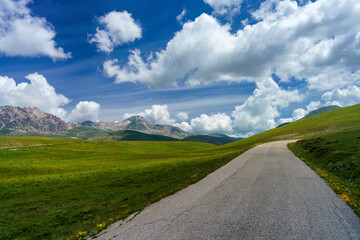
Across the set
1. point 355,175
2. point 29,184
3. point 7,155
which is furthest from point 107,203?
point 7,155

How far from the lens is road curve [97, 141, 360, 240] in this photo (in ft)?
24.0

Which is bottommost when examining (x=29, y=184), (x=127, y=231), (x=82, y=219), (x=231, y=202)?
(x=29, y=184)

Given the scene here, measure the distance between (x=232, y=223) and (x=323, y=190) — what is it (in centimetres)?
849

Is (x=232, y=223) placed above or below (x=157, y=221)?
above

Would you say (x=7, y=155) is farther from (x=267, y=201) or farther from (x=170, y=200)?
(x=267, y=201)

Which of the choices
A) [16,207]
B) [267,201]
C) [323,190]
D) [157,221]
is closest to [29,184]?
[16,207]

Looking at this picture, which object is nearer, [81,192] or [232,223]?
[232,223]

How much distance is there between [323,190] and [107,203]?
17735 mm

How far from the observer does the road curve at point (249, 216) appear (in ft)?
24.0

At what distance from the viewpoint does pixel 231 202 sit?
35.5 ft

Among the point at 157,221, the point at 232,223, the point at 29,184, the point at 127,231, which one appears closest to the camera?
the point at 232,223

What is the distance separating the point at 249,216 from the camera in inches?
345

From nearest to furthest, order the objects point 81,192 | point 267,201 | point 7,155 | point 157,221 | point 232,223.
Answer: point 232,223
point 157,221
point 267,201
point 81,192
point 7,155

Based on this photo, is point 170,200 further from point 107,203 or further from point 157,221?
point 107,203
